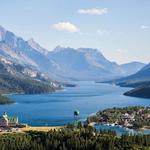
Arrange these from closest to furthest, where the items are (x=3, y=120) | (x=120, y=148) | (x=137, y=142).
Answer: (x=120, y=148)
(x=137, y=142)
(x=3, y=120)

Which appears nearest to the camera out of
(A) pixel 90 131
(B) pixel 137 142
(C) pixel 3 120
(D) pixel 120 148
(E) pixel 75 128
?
(D) pixel 120 148

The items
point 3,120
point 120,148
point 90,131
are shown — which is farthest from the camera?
point 3,120

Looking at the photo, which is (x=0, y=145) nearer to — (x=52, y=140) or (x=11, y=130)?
(x=52, y=140)

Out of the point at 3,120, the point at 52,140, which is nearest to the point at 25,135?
the point at 52,140

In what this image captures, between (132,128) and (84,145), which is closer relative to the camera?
(84,145)

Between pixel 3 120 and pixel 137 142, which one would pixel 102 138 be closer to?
pixel 137 142

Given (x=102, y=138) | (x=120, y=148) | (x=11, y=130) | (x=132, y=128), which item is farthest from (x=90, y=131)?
(x=132, y=128)

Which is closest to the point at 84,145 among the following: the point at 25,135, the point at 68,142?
the point at 68,142

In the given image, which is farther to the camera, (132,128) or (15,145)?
(132,128)

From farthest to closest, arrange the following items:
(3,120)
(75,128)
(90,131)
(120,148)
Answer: (3,120) < (75,128) < (90,131) < (120,148)
